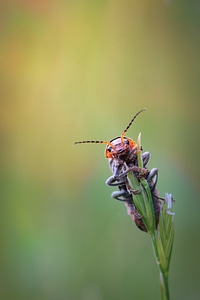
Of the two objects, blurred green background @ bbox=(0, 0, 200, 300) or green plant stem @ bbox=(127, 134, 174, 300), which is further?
blurred green background @ bbox=(0, 0, 200, 300)

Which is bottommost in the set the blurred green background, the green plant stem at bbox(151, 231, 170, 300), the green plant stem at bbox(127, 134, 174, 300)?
the green plant stem at bbox(151, 231, 170, 300)

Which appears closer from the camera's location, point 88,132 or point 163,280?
point 163,280

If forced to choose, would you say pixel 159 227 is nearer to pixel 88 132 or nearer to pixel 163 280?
pixel 163 280

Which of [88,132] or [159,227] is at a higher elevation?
[88,132]

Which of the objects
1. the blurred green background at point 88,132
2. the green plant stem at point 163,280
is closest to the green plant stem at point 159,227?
the green plant stem at point 163,280

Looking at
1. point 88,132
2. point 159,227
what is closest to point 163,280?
point 159,227

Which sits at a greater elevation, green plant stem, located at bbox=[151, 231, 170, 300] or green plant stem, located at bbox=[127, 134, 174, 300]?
green plant stem, located at bbox=[127, 134, 174, 300]

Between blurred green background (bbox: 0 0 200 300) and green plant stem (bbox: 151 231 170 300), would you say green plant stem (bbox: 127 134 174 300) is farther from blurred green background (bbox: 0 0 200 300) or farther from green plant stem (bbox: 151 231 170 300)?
blurred green background (bbox: 0 0 200 300)

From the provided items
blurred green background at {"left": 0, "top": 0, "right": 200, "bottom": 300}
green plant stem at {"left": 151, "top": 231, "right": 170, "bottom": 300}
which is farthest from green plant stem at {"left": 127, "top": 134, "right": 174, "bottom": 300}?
blurred green background at {"left": 0, "top": 0, "right": 200, "bottom": 300}
